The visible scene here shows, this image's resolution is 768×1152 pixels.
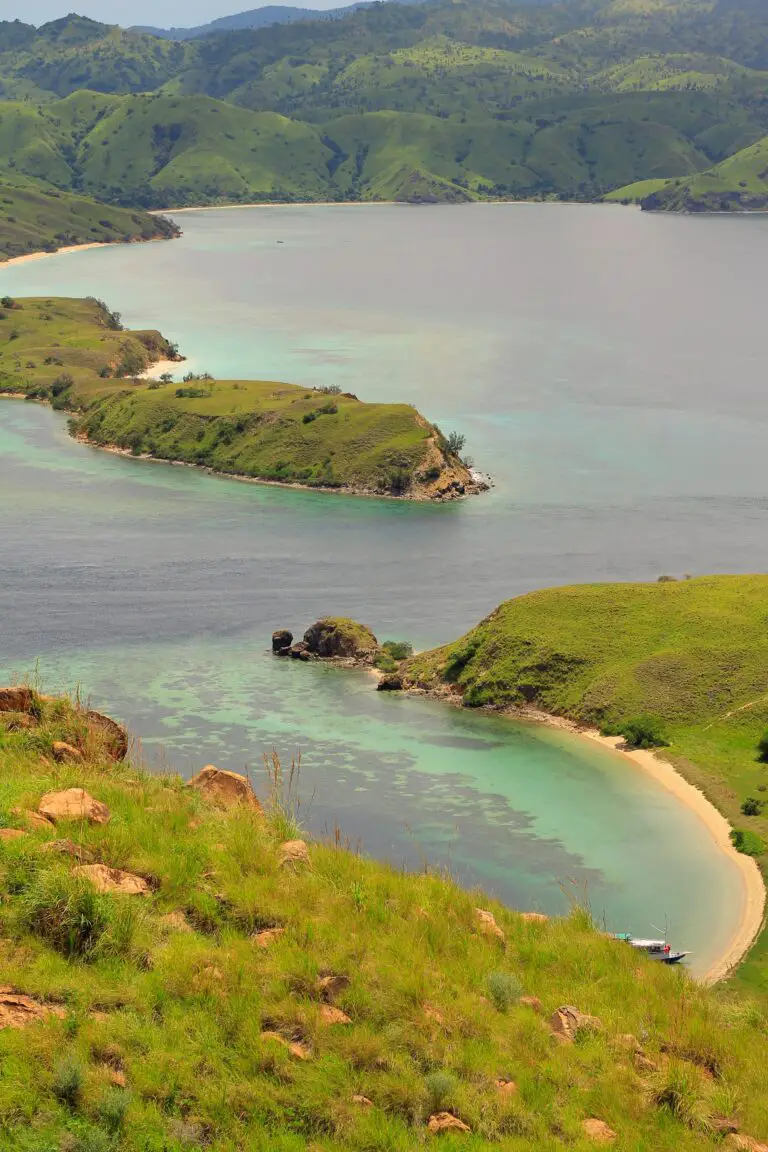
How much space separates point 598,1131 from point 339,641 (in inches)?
2975

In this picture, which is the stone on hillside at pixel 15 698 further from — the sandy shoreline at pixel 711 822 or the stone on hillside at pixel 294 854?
the sandy shoreline at pixel 711 822

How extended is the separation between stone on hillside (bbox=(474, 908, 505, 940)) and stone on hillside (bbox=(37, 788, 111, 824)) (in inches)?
258

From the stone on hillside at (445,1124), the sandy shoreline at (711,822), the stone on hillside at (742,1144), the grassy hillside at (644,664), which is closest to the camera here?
the stone on hillside at (445,1124)

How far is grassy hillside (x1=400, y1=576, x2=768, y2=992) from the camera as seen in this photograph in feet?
240

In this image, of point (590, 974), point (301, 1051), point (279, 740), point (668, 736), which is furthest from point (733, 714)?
point (301, 1051)

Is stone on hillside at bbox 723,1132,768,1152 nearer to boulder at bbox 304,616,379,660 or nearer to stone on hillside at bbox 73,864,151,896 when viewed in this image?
stone on hillside at bbox 73,864,151,896

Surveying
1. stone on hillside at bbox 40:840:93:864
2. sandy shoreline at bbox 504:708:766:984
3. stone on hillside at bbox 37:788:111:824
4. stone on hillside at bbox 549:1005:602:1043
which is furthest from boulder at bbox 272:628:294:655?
stone on hillside at bbox 549:1005:602:1043

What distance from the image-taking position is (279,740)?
76875 millimetres

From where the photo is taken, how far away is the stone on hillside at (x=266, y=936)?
19.7m

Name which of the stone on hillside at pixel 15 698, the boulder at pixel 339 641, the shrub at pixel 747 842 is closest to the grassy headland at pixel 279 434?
the boulder at pixel 339 641

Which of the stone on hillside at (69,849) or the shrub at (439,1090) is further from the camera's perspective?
the stone on hillside at (69,849)

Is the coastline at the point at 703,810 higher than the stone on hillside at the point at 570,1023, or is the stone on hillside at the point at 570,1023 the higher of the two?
the stone on hillside at the point at 570,1023

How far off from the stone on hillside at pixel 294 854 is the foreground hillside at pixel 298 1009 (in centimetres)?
6

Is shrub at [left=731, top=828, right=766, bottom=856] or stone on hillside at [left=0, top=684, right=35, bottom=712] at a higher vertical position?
stone on hillside at [left=0, top=684, right=35, bottom=712]
